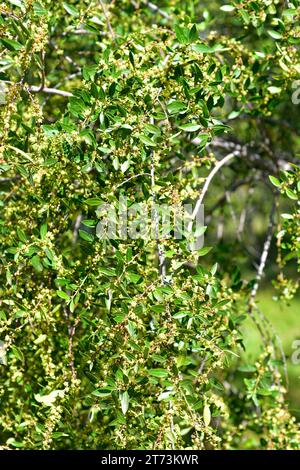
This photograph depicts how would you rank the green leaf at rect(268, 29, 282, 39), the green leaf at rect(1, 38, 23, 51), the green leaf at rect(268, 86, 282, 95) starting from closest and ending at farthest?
the green leaf at rect(1, 38, 23, 51) → the green leaf at rect(268, 29, 282, 39) → the green leaf at rect(268, 86, 282, 95)

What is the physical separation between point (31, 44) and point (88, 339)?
2.62ft

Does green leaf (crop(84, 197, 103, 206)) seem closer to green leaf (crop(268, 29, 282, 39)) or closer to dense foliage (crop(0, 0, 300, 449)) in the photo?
dense foliage (crop(0, 0, 300, 449))

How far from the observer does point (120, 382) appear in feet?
5.92

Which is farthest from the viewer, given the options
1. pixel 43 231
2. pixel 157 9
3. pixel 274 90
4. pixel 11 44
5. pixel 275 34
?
pixel 157 9

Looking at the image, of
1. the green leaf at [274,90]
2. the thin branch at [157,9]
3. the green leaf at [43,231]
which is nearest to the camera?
the green leaf at [43,231]

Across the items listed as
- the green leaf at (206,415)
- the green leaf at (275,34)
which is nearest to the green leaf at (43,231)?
the green leaf at (206,415)

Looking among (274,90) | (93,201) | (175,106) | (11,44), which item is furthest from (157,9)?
(93,201)

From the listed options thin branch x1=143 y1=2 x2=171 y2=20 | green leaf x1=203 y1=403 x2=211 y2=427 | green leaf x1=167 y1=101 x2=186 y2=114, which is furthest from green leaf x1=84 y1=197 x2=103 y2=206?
thin branch x1=143 y1=2 x2=171 y2=20

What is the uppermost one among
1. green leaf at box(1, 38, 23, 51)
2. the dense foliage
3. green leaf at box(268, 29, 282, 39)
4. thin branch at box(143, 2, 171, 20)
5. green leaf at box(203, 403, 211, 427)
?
thin branch at box(143, 2, 171, 20)

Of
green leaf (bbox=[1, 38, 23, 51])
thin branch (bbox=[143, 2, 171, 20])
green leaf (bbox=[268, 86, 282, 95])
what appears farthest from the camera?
thin branch (bbox=[143, 2, 171, 20])

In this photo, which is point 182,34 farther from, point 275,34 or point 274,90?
point 274,90

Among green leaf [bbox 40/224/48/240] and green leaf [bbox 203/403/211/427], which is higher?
green leaf [bbox 40/224/48/240]
